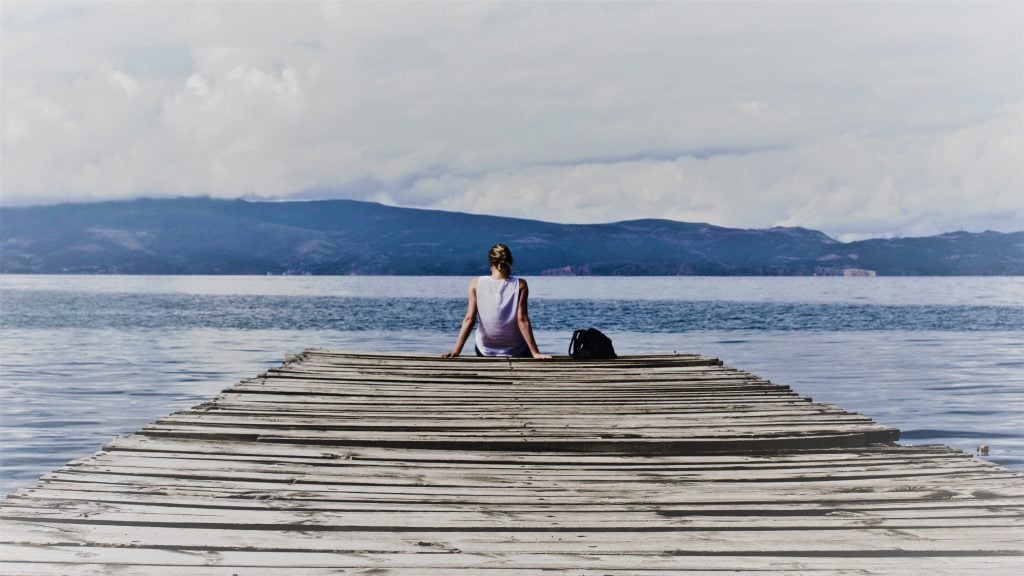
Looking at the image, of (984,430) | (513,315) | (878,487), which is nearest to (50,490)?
(878,487)

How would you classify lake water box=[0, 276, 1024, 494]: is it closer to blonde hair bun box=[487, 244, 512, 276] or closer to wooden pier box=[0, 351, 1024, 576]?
blonde hair bun box=[487, 244, 512, 276]

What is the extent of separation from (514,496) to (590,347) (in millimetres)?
7134

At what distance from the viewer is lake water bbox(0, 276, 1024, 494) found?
17.0 metres

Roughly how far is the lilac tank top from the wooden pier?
109 inches

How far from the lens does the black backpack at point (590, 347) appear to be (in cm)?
1309

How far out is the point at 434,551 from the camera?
16.4ft

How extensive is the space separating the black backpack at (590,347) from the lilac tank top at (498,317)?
1.93 feet

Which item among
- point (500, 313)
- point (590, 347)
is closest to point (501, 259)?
point (500, 313)

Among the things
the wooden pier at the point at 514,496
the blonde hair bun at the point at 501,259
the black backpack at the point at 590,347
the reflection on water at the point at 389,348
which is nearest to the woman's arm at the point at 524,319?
the blonde hair bun at the point at 501,259

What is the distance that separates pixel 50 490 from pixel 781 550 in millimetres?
3705

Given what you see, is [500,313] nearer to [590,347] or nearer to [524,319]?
[524,319]

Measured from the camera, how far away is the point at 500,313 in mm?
12547

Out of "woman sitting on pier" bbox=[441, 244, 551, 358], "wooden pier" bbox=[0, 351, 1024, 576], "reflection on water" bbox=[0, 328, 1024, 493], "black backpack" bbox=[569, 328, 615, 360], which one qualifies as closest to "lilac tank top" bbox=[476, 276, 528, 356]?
"woman sitting on pier" bbox=[441, 244, 551, 358]

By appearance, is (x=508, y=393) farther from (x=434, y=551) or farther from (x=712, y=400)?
(x=434, y=551)
